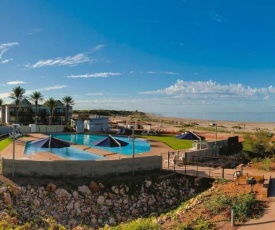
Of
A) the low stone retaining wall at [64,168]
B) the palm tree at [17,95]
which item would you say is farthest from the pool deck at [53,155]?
the palm tree at [17,95]

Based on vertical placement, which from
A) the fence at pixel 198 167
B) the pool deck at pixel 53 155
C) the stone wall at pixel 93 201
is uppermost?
the pool deck at pixel 53 155

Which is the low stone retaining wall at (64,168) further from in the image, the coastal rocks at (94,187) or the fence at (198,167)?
the fence at (198,167)

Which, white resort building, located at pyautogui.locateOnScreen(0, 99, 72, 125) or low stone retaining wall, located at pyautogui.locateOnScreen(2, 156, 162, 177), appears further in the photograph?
white resort building, located at pyautogui.locateOnScreen(0, 99, 72, 125)

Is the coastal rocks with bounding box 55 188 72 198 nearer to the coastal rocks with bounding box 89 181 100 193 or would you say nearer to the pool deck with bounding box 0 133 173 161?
the coastal rocks with bounding box 89 181 100 193

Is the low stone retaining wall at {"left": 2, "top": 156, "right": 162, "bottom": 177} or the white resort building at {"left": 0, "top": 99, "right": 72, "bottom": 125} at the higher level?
the white resort building at {"left": 0, "top": 99, "right": 72, "bottom": 125}

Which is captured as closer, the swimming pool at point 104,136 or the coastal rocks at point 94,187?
the coastal rocks at point 94,187

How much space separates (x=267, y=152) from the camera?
28.5m

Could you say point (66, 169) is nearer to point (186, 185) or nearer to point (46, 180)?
point (46, 180)

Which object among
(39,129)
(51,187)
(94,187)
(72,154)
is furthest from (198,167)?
Result: (39,129)

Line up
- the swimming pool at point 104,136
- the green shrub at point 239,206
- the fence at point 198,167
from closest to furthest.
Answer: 1. the green shrub at point 239,206
2. the fence at point 198,167
3. the swimming pool at point 104,136

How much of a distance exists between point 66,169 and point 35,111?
4279cm

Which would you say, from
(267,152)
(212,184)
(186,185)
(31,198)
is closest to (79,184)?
(31,198)

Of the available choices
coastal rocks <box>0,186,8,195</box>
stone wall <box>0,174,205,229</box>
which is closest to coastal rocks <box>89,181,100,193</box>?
stone wall <box>0,174,205,229</box>

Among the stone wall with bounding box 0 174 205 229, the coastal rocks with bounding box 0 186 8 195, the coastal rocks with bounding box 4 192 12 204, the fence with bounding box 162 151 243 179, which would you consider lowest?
the stone wall with bounding box 0 174 205 229
